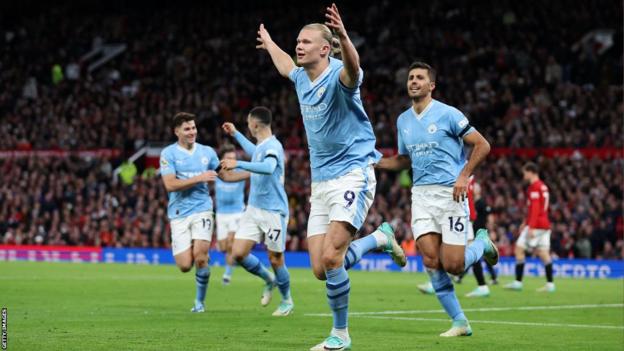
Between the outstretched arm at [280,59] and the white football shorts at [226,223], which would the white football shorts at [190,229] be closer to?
the outstretched arm at [280,59]

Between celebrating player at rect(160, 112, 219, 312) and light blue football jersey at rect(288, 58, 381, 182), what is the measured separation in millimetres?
5003

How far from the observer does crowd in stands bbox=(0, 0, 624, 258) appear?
32750mm

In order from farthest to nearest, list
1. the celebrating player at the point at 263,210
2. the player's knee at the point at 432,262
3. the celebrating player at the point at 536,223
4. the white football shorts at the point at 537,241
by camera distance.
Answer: the white football shorts at the point at 537,241 < the celebrating player at the point at 536,223 < the celebrating player at the point at 263,210 < the player's knee at the point at 432,262

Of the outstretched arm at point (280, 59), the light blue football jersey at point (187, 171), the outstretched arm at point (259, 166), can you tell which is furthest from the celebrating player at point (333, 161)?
the light blue football jersey at point (187, 171)

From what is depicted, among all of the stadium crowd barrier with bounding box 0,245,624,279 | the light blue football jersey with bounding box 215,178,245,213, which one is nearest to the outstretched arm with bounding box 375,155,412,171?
the light blue football jersey with bounding box 215,178,245,213

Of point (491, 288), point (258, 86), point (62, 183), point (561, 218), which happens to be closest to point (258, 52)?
point (258, 86)

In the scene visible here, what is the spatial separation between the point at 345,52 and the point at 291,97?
31623 millimetres

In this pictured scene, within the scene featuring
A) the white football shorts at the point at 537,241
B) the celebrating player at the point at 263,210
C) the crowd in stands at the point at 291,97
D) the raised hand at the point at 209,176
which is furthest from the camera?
the crowd in stands at the point at 291,97

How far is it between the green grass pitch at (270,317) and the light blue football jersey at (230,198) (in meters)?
1.55

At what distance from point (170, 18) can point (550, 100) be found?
20.3 m

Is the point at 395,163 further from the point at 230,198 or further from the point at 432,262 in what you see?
the point at 230,198

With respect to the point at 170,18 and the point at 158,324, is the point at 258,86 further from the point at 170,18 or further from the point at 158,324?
the point at 158,324

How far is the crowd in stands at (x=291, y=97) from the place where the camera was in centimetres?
3275

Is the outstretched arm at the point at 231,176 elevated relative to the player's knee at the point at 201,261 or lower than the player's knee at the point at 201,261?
elevated
